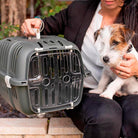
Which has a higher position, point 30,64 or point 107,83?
point 30,64

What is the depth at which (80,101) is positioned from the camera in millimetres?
1936

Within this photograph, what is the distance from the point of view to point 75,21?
2326 mm

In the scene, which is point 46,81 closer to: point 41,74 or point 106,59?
point 41,74

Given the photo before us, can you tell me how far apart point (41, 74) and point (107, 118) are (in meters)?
0.57

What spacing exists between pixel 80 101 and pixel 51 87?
12.0 inches

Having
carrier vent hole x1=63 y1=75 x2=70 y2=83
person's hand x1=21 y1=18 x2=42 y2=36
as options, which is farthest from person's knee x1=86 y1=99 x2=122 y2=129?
person's hand x1=21 y1=18 x2=42 y2=36

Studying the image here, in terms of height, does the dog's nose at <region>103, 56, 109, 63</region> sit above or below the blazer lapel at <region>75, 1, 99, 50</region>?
below

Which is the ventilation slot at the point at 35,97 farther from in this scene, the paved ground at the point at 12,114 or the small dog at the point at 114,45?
the paved ground at the point at 12,114

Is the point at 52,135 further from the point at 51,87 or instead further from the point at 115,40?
the point at 115,40

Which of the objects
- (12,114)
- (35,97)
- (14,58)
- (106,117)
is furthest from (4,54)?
(12,114)

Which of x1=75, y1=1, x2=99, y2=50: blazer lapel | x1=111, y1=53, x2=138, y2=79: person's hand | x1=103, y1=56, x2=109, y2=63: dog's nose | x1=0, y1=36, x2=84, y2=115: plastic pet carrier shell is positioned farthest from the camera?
x1=75, y1=1, x2=99, y2=50: blazer lapel

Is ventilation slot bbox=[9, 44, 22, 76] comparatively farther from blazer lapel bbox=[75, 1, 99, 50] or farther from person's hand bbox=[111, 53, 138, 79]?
person's hand bbox=[111, 53, 138, 79]

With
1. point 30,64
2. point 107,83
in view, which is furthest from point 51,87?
point 107,83

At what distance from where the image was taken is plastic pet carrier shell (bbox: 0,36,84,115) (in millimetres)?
1645
